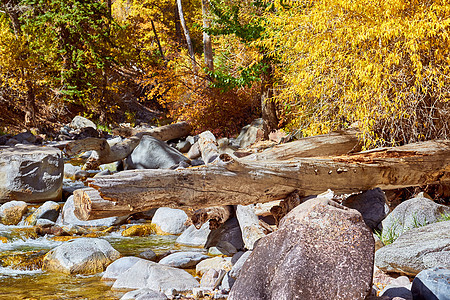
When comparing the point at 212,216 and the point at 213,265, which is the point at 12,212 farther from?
the point at 213,265

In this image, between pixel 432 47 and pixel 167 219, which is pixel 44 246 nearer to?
pixel 167 219

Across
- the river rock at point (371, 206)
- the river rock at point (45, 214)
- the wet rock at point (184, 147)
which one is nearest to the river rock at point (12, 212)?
the river rock at point (45, 214)

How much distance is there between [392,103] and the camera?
6.05m

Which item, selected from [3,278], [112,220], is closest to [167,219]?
[112,220]

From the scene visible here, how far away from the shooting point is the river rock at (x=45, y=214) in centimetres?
688

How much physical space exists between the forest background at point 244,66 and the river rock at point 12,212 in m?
4.83

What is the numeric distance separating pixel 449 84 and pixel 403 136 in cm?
95

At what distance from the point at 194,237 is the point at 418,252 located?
3102mm

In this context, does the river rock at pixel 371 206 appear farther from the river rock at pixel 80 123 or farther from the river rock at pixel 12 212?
the river rock at pixel 80 123

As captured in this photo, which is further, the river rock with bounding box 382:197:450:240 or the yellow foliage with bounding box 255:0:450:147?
the yellow foliage with bounding box 255:0:450:147

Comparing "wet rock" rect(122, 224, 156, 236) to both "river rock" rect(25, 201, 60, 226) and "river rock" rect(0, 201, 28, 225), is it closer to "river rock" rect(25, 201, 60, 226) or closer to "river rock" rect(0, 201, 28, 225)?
"river rock" rect(25, 201, 60, 226)

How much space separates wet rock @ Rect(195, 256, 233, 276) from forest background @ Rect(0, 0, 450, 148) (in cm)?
302

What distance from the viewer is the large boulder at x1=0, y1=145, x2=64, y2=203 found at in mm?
7695

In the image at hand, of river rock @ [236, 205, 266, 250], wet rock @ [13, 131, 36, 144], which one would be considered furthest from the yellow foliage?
wet rock @ [13, 131, 36, 144]
